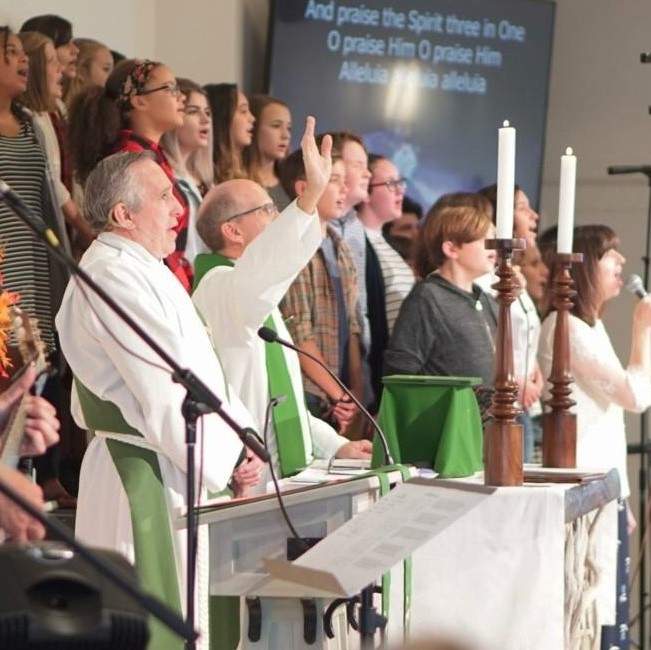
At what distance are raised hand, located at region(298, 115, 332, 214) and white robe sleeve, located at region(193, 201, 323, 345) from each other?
0.13 feet

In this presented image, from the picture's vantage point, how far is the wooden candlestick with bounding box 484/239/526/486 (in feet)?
12.9

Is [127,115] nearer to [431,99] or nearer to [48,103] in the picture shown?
[48,103]

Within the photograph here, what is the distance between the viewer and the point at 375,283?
6.72 metres

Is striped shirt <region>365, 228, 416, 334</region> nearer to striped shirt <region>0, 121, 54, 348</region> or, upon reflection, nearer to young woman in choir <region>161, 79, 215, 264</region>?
young woman in choir <region>161, 79, 215, 264</region>

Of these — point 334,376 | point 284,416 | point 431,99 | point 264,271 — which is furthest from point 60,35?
point 431,99

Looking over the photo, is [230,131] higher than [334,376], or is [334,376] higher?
[230,131]

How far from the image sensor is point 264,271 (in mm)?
4520

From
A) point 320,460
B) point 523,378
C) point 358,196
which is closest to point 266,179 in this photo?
point 358,196

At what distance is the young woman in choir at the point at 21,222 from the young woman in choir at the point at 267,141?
1.42m

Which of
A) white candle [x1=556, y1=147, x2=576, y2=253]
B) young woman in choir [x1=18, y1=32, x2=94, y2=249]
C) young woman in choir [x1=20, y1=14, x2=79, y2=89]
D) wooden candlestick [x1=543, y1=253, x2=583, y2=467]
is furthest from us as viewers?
young woman in choir [x1=20, y1=14, x2=79, y2=89]

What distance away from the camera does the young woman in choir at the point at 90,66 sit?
20.5 ft

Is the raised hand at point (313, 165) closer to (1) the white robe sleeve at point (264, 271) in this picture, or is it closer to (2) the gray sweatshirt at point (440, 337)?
(1) the white robe sleeve at point (264, 271)

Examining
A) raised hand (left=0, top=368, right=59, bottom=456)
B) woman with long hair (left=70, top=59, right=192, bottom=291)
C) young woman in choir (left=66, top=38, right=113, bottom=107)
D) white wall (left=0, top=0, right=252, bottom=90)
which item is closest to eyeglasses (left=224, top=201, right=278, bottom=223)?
woman with long hair (left=70, top=59, right=192, bottom=291)

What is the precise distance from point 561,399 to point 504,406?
2.47 feet
